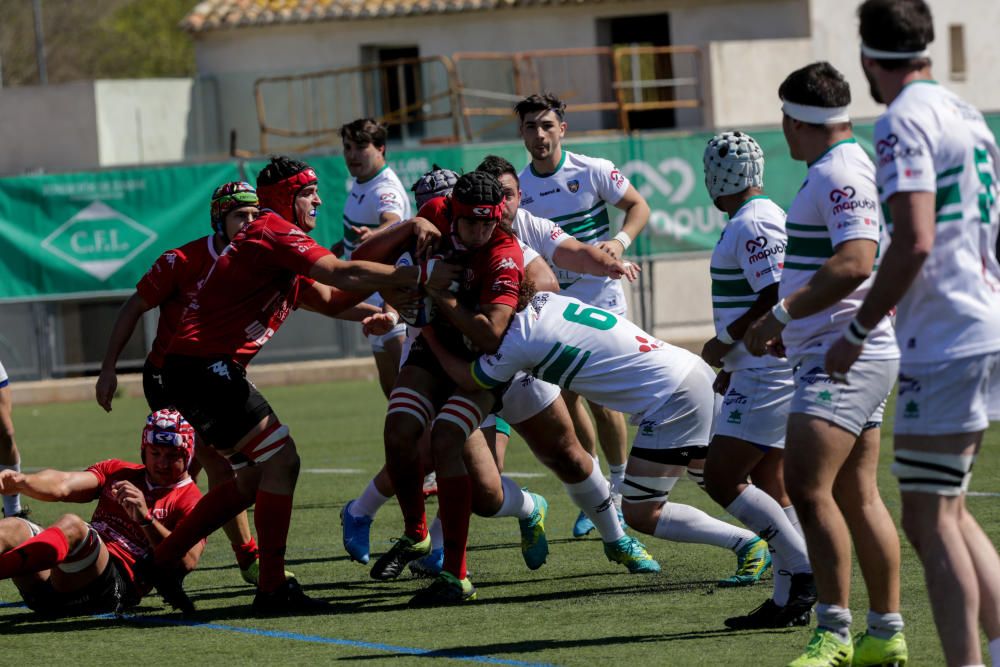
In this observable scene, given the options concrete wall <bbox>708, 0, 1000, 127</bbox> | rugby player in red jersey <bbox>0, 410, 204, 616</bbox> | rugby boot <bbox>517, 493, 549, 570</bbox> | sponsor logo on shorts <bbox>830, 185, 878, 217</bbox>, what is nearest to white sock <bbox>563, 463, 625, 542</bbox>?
rugby boot <bbox>517, 493, 549, 570</bbox>

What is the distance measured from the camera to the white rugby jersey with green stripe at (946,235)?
16.3ft

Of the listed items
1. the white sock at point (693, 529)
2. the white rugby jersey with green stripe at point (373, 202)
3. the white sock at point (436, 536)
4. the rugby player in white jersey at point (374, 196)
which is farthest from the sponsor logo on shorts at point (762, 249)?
the white rugby jersey with green stripe at point (373, 202)

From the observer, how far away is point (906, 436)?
5.12m

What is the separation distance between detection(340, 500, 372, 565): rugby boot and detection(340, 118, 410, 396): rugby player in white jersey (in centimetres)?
240

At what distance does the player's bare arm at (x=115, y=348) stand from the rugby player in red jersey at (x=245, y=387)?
62cm

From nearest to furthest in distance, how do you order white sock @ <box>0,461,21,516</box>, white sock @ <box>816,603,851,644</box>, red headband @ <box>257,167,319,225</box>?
white sock @ <box>816,603,851,644</box> → red headband @ <box>257,167,319,225</box> → white sock @ <box>0,461,21,516</box>

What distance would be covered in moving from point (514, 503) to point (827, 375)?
2815mm

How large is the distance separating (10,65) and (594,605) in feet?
154

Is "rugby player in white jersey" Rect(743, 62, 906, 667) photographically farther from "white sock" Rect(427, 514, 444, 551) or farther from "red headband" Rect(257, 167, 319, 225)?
"white sock" Rect(427, 514, 444, 551)

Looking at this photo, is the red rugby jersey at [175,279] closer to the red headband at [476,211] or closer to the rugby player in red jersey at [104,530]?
the rugby player in red jersey at [104,530]

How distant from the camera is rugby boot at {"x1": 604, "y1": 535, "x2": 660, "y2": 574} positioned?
805 cm

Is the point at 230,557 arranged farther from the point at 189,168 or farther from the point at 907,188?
the point at 189,168

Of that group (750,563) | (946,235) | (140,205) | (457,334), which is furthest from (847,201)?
(140,205)

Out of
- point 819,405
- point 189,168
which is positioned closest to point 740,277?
point 819,405
